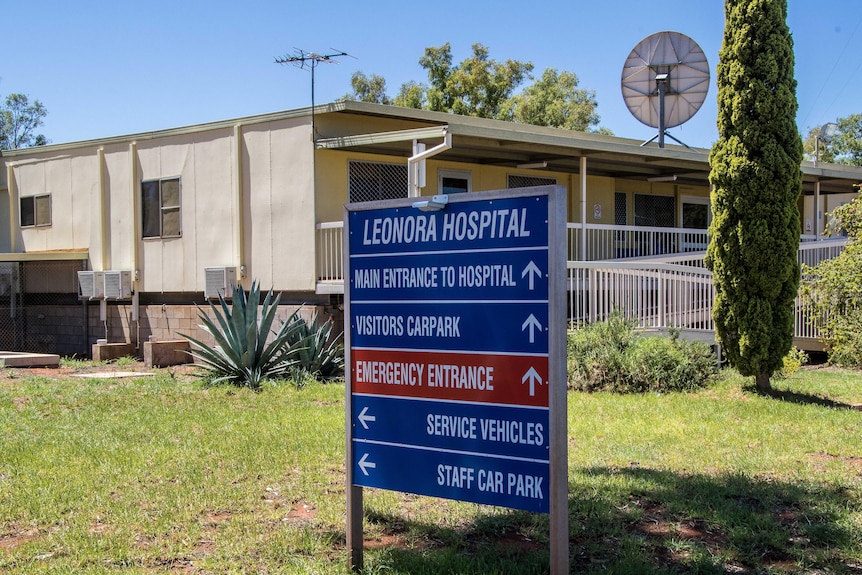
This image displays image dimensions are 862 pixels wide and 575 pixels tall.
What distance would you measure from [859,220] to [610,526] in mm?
8423

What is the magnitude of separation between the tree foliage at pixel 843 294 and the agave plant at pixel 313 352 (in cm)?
680

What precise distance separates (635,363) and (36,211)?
15301mm

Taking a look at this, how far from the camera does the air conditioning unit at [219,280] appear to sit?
53.4 feet

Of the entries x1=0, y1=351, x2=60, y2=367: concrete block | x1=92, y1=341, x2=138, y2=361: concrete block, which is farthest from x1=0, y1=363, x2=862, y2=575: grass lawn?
x1=92, y1=341, x2=138, y2=361: concrete block

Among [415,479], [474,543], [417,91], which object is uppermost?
[417,91]

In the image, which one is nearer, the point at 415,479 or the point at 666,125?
the point at 415,479

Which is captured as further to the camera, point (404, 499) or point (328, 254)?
point (328, 254)

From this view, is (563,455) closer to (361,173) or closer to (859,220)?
(859,220)

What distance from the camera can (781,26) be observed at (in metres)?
10.3

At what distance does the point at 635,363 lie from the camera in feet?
36.4

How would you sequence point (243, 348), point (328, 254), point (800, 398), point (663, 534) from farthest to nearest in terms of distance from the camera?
point (328, 254)
point (243, 348)
point (800, 398)
point (663, 534)

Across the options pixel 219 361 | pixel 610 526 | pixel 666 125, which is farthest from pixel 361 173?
pixel 610 526

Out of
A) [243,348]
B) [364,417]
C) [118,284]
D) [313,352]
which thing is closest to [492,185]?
[313,352]

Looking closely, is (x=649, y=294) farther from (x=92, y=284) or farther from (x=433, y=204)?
(x=92, y=284)
